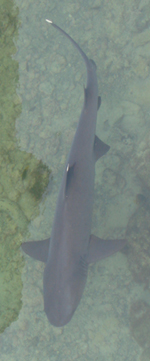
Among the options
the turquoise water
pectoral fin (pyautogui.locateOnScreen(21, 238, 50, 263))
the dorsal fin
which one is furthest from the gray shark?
the turquoise water

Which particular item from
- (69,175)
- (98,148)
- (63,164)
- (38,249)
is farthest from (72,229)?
(63,164)

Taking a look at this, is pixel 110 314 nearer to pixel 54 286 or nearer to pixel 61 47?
pixel 54 286

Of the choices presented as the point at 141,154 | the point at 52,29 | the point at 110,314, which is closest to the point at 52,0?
the point at 52,29

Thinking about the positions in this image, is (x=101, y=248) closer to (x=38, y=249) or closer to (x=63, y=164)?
(x=38, y=249)

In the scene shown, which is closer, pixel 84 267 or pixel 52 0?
pixel 84 267

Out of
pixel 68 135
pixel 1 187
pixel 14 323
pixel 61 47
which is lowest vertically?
pixel 14 323

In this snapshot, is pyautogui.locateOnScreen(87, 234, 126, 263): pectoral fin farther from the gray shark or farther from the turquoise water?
the turquoise water

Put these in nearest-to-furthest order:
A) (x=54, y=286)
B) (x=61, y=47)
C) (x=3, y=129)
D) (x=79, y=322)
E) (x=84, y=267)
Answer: (x=54, y=286) → (x=84, y=267) → (x=79, y=322) → (x=3, y=129) → (x=61, y=47)
